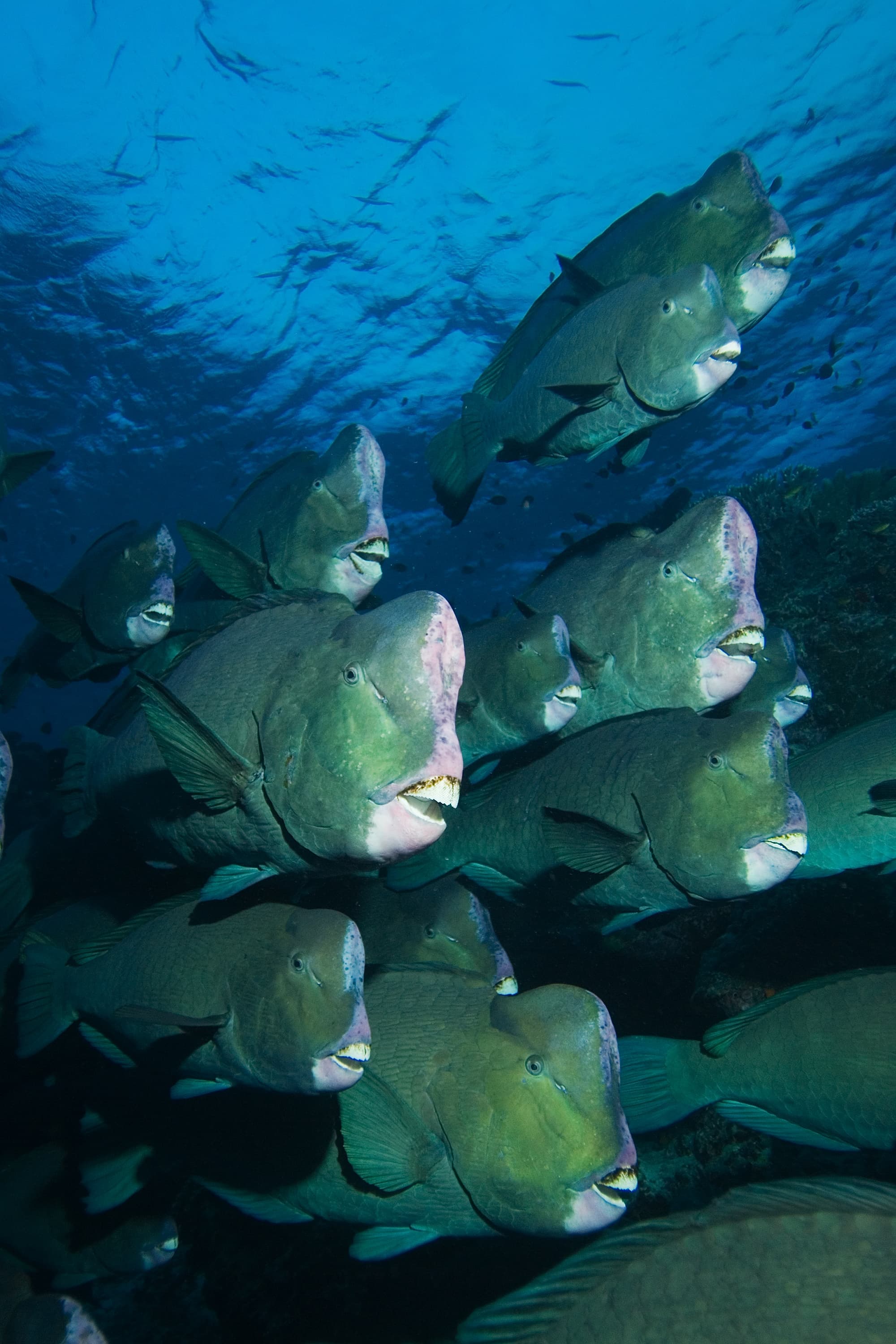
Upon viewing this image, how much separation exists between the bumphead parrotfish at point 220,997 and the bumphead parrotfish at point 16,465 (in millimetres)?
2817

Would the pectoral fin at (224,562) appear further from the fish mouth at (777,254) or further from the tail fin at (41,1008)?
the fish mouth at (777,254)

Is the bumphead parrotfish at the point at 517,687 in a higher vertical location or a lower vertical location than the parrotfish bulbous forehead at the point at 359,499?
lower

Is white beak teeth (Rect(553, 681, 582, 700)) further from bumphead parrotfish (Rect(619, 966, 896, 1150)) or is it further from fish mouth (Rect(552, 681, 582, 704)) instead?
bumphead parrotfish (Rect(619, 966, 896, 1150))

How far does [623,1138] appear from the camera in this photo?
209cm

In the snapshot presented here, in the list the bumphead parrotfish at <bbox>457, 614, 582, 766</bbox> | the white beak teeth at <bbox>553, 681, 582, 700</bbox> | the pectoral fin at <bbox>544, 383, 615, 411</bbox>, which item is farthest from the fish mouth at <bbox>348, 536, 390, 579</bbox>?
the pectoral fin at <bbox>544, 383, 615, 411</bbox>

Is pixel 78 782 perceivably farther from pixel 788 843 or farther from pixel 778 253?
pixel 778 253

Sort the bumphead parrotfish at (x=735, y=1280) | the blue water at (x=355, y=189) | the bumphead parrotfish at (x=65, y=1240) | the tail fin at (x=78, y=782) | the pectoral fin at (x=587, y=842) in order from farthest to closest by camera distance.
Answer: the blue water at (x=355, y=189) → the bumphead parrotfish at (x=65, y=1240) → the tail fin at (x=78, y=782) → the pectoral fin at (x=587, y=842) → the bumphead parrotfish at (x=735, y=1280)

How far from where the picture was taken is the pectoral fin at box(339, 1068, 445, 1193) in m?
2.18

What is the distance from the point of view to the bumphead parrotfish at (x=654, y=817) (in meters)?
2.43

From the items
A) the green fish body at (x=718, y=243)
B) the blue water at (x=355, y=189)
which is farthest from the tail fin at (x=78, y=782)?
the blue water at (x=355, y=189)

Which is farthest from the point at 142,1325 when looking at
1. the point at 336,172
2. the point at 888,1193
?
the point at 336,172

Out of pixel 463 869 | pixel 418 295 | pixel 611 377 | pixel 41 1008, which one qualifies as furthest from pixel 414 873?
pixel 418 295

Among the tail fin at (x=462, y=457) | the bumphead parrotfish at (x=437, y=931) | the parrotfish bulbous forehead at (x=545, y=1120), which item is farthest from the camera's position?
the tail fin at (x=462, y=457)

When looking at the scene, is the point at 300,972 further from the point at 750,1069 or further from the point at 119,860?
the point at 119,860
